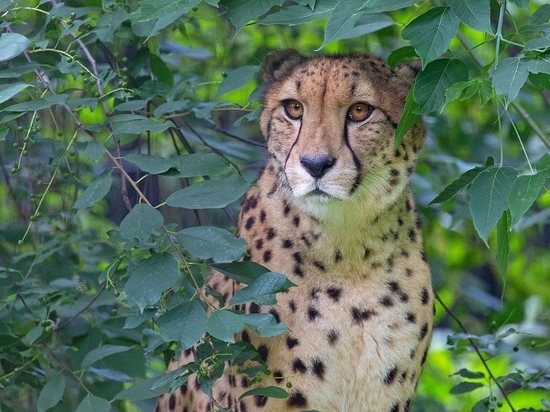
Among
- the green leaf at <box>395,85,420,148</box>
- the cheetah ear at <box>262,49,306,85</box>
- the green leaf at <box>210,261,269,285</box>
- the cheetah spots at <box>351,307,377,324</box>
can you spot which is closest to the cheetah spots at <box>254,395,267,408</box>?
the cheetah spots at <box>351,307,377,324</box>

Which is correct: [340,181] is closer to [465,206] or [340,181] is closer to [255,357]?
[255,357]

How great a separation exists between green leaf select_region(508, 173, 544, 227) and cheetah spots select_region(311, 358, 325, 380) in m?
1.23

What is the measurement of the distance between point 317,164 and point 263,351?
2.44ft

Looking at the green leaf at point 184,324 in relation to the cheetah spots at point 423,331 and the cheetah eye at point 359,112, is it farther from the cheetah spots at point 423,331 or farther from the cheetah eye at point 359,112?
the cheetah spots at point 423,331

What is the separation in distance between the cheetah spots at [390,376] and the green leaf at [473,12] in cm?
148

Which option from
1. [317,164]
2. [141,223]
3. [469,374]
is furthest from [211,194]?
[469,374]

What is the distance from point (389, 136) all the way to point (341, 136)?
0.26 meters

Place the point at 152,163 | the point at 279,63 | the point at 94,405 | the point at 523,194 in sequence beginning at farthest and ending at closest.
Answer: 1. the point at 279,63
2. the point at 94,405
3. the point at 152,163
4. the point at 523,194

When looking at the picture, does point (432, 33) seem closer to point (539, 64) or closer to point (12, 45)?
point (539, 64)

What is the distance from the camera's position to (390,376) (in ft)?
12.2

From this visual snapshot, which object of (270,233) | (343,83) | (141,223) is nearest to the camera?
(141,223)

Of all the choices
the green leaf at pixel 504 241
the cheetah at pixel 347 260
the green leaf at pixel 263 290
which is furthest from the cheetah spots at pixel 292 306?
the green leaf at pixel 504 241

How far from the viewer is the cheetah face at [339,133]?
11.2 ft

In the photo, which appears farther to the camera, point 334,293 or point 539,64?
point 334,293
